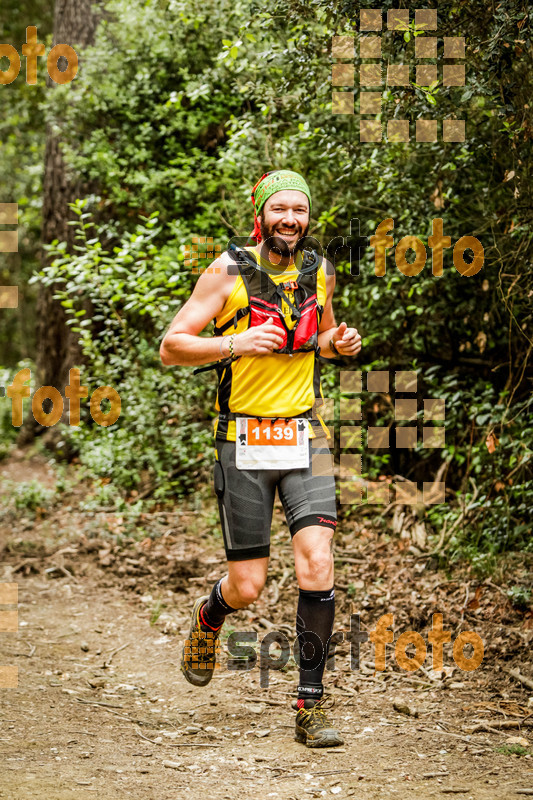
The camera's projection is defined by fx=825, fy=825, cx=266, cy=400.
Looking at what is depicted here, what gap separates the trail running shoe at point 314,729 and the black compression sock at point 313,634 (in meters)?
0.05

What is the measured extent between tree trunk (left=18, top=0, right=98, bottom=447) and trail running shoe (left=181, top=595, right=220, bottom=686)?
6.01 m

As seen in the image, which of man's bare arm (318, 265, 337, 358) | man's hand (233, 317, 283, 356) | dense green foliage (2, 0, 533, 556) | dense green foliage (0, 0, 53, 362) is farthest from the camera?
dense green foliage (0, 0, 53, 362)

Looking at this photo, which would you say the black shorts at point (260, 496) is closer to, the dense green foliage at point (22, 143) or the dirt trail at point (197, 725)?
the dirt trail at point (197, 725)

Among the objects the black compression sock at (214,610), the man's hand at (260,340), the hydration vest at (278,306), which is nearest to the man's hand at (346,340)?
the hydration vest at (278,306)

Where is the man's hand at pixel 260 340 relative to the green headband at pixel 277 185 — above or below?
below

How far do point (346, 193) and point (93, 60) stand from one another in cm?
368

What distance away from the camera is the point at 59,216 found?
33.1 feet

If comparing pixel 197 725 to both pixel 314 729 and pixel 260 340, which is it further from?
pixel 260 340

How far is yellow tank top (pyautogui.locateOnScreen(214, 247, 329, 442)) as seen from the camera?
3.77 m

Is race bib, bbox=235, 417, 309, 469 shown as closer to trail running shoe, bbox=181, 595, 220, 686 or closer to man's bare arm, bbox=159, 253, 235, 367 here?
man's bare arm, bbox=159, 253, 235, 367

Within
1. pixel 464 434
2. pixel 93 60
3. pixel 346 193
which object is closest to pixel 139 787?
pixel 464 434

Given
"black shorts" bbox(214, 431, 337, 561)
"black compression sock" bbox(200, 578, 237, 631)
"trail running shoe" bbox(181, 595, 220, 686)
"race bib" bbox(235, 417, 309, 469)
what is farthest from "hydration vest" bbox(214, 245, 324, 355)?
"trail running shoe" bbox(181, 595, 220, 686)

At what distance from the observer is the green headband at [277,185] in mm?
3809

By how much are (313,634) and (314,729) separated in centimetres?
41
